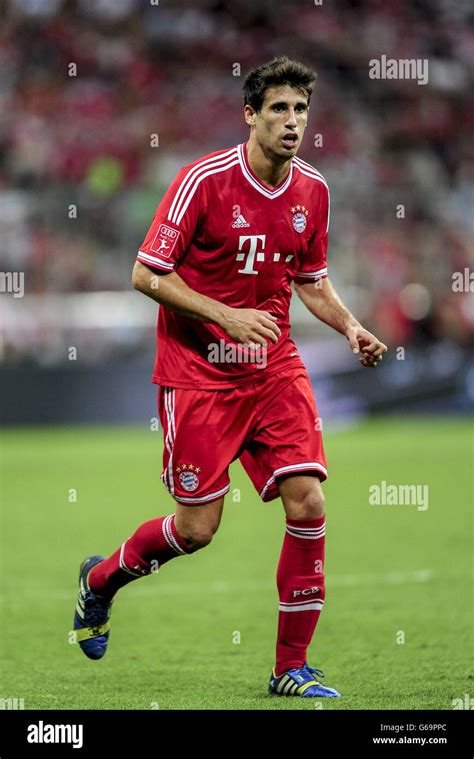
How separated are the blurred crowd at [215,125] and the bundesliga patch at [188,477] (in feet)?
41.5

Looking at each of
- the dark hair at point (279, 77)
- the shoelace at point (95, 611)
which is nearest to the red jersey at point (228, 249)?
Result: the dark hair at point (279, 77)

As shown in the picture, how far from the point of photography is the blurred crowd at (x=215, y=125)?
1805 centimetres

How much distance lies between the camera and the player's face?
5109mm

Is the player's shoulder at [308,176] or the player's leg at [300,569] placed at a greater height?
the player's shoulder at [308,176]

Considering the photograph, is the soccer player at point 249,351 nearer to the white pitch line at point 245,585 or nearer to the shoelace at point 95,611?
the shoelace at point 95,611

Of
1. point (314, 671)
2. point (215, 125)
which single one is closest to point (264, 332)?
point (314, 671)

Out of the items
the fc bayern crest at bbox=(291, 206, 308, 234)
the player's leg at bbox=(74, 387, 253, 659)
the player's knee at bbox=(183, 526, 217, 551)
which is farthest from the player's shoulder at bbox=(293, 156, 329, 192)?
the player's knee at bbox=(183, 526, 217, 551)

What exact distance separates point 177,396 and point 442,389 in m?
12.2

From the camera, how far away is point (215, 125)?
20297 millimetres

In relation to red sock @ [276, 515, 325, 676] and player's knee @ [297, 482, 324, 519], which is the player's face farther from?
red sock @ [276, 515, 325, 676]

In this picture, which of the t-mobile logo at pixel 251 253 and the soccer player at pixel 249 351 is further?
the t-mobile logo at pixel 251 253

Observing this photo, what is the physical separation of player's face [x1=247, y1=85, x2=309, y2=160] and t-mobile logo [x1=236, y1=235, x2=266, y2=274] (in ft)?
1.18
